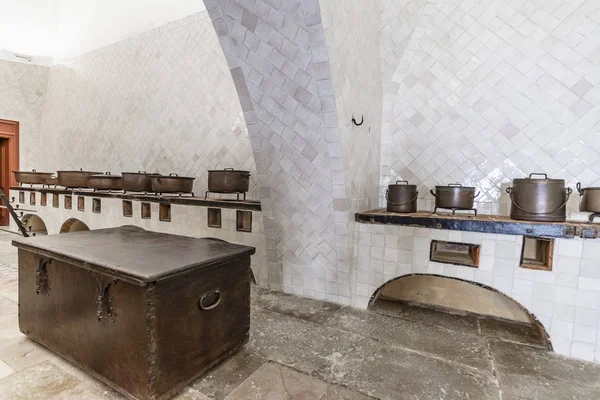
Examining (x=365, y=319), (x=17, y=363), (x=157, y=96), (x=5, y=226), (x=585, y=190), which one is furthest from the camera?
(x=5, y=226)

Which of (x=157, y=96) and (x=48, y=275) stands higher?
(x=157, y=96)

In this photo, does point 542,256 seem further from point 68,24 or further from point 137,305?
point 68,24

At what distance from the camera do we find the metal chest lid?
1429mm

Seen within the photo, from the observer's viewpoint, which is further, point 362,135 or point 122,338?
point 362,135

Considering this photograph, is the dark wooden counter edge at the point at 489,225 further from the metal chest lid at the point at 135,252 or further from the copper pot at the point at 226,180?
the copper pot at the point at 226,180

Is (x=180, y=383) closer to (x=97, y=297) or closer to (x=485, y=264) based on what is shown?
(x=97, y=297)

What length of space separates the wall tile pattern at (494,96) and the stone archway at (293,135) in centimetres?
91

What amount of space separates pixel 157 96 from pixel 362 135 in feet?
10.4

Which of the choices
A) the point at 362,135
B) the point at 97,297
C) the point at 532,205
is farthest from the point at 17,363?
the point at 532,205

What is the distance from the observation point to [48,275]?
5.94ft

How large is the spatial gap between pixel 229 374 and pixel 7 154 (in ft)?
22.4

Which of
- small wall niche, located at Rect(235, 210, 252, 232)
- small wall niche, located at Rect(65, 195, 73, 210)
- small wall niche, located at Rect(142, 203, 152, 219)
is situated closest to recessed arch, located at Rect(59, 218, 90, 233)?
small wall niche, located at Rect(65, 195, 73, 210)

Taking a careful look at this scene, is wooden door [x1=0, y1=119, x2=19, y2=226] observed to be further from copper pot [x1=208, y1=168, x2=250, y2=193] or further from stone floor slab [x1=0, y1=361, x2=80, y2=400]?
stone floor slab [x1=0, y1=361, x2=80, y2=400]

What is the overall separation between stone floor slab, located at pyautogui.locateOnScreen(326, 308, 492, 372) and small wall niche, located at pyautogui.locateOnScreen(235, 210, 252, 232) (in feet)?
3.87
